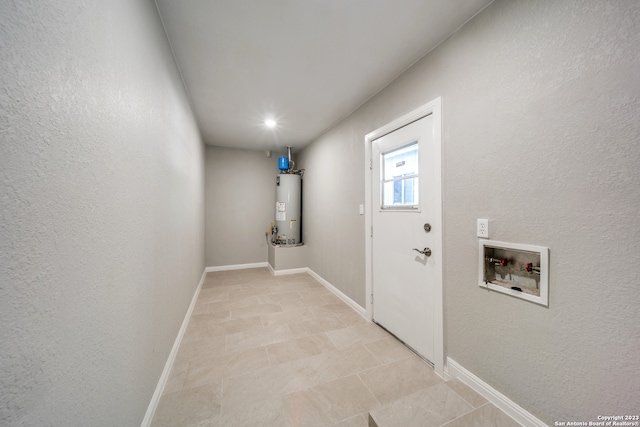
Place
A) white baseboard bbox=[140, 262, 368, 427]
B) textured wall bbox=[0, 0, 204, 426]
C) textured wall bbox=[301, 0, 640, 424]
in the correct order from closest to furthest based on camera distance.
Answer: textured wall bbox=[0, 0, 204, 426] < textured wall bbox=[301, 0, 640, 424] < white baseboard bbox=[140, 262, 368, 427]

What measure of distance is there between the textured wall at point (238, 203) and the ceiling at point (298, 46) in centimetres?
190

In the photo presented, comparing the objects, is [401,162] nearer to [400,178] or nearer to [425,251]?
[400,178]

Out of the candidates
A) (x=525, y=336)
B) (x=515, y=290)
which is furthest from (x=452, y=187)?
(x=525, y=336)

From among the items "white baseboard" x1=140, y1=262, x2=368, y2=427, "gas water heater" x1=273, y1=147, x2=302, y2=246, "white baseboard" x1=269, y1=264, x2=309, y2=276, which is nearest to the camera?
"white baseboard" x1=140, y1=262, x2=368, y2=427

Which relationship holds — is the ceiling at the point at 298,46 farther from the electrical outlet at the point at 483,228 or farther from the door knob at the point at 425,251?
the door knob at the point at 425,251

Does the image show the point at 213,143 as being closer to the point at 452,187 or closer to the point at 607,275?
the point at 452,187

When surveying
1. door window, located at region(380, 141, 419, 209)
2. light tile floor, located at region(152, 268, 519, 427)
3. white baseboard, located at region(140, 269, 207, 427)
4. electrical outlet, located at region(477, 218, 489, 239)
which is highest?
door window, located at region(380, 141, 419, 209)

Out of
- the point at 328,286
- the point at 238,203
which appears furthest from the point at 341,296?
the point at 238,203

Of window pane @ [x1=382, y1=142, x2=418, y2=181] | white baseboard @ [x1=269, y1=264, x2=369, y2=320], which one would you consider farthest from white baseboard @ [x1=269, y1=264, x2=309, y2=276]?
window pane @ [x1=382, y1=142, x2=418, y2=181]

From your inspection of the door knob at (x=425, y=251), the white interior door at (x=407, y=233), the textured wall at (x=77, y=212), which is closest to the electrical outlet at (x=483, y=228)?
the white interior door at (x=407, y=233)

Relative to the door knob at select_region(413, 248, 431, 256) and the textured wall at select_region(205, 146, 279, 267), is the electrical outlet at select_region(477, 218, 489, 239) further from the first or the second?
the textured wall at select_region(205, 146, 279, 267)

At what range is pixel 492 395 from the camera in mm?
1405

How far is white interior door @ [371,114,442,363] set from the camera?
1.81 m

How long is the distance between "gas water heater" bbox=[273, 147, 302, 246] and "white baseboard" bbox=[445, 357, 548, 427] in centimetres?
335
